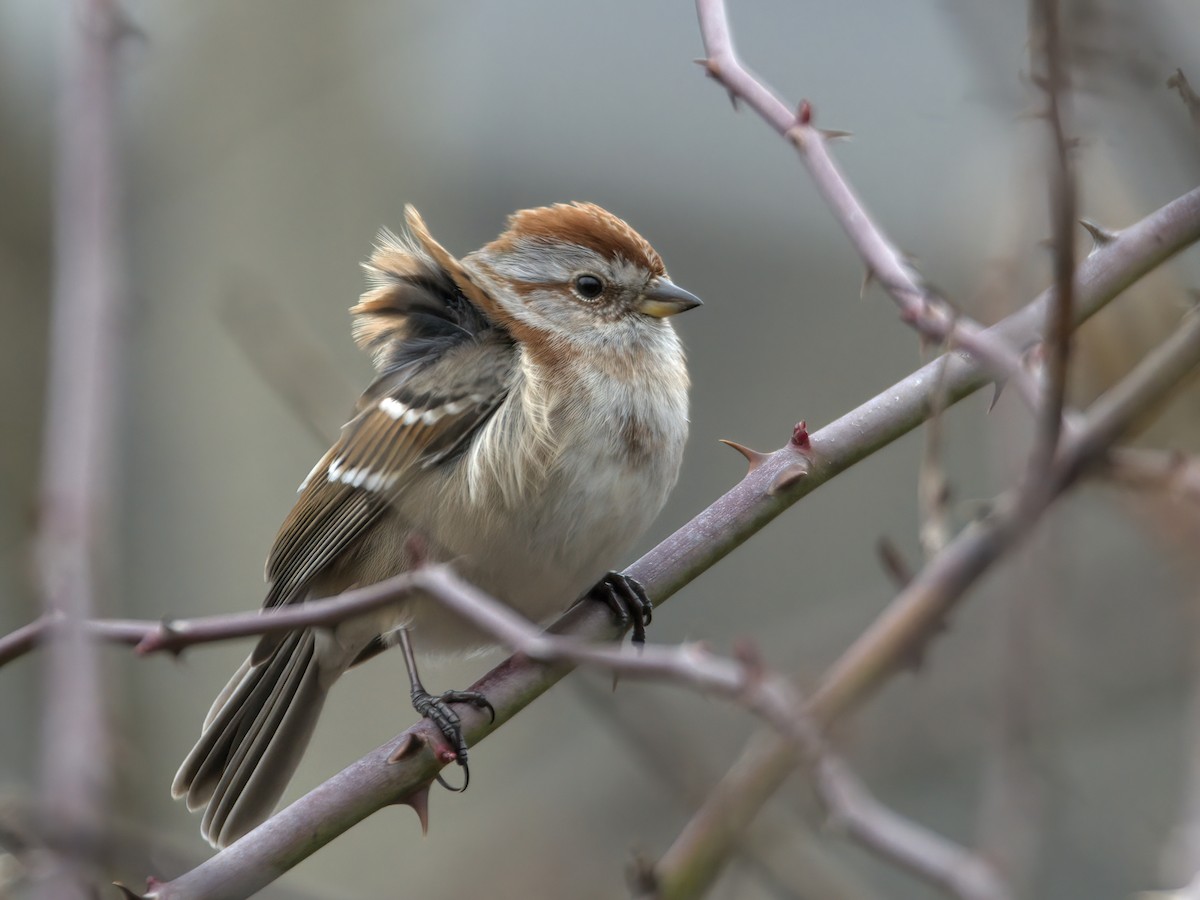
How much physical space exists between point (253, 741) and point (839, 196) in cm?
237

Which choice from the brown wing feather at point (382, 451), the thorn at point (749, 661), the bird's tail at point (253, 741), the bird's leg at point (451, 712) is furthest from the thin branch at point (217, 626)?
the bird's tail at point (253, 741)

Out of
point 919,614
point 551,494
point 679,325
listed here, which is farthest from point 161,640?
point 679,325

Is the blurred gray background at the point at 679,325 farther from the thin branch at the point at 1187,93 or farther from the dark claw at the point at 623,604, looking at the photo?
the dark claw at the point at 623,604

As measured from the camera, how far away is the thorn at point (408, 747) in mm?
2396

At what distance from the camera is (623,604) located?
3.17 meters

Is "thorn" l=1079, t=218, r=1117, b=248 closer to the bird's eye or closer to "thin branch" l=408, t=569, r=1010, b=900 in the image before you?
"thin branch" l=408, t=569, r=1010, b=900

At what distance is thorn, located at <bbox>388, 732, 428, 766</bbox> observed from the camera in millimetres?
2396

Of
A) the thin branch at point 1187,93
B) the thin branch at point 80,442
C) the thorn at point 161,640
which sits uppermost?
the thin branch at point 80,442

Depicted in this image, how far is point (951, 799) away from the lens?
223 inches

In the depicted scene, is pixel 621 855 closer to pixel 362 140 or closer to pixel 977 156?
pixel 977 156

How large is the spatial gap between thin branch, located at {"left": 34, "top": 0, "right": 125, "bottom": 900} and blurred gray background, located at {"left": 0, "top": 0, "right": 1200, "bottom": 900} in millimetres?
1053

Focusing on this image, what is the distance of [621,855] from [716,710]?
0.52 m

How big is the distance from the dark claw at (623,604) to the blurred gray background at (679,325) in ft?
0.77

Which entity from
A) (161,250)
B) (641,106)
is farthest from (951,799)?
(641,106)
